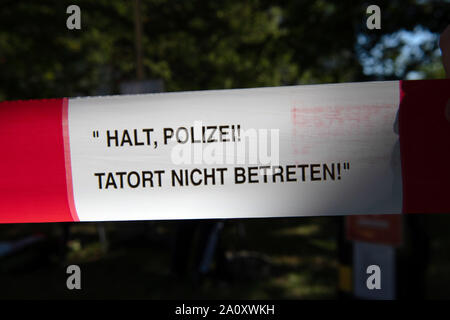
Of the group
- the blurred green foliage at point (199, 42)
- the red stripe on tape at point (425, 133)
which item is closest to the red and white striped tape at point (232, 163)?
the red stripe on tape at point (425, 133)

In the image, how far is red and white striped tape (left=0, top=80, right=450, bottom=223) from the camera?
1.22 metres

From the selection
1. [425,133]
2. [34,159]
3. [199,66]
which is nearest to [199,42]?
[199,66]

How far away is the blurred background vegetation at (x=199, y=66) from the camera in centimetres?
502

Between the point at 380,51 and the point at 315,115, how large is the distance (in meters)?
4.67

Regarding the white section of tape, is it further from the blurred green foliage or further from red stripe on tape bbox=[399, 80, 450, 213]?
the blurred green foliage

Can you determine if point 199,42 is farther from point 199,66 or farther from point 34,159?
point 34,159

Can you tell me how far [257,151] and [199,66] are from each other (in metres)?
7.35

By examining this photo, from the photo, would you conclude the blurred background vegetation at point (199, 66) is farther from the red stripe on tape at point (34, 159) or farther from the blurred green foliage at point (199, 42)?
the red stripe on tape at point (34, 159)

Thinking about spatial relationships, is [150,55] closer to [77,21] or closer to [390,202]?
[77,21]

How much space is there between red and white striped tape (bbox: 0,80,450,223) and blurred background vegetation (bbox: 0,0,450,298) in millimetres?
3915

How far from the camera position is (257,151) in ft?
4.07
